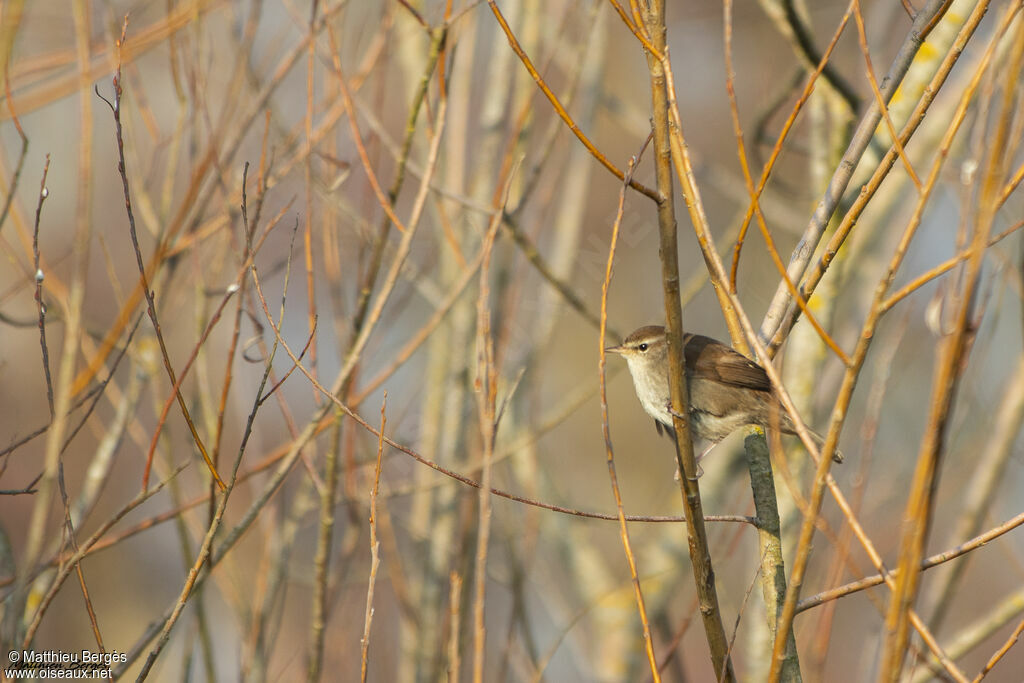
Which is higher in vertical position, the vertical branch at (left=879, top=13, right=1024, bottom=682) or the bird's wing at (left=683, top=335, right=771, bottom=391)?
the bird's wing at (left=683, top=335, right=771, bottom=391)

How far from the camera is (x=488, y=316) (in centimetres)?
192

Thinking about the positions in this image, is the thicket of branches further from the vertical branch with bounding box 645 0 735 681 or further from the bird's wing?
the bird's wing

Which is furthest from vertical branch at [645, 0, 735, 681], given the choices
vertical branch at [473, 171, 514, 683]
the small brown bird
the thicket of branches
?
the small brown bird

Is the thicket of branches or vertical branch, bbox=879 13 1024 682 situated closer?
vertical branch, bbox=879 13 1024 682

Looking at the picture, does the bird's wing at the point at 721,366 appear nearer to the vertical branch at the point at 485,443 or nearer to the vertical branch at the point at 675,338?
the vertical branch at the point at 675,338

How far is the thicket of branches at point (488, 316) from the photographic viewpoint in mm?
1942

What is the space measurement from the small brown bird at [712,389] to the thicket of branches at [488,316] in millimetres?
206

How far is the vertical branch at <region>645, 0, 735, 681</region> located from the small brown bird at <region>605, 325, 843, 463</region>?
157 centimetres

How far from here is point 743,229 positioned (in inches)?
86.4

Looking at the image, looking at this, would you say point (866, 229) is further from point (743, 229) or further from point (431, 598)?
point (431, 598)

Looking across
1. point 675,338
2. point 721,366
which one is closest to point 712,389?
point 721,366

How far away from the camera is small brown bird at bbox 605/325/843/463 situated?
3.75m

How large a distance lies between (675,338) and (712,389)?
198 centimetres

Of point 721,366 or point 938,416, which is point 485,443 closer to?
point 938,416
